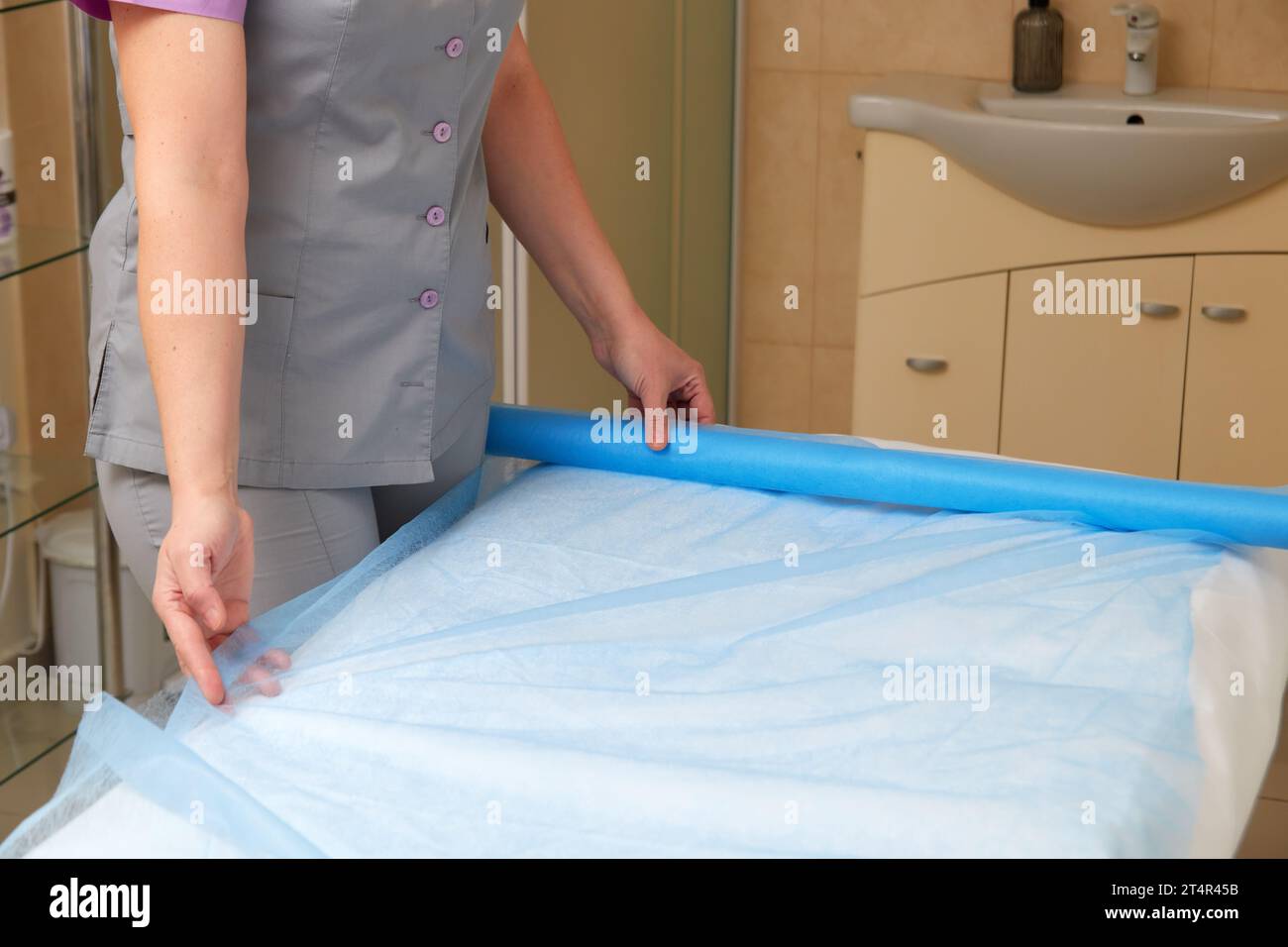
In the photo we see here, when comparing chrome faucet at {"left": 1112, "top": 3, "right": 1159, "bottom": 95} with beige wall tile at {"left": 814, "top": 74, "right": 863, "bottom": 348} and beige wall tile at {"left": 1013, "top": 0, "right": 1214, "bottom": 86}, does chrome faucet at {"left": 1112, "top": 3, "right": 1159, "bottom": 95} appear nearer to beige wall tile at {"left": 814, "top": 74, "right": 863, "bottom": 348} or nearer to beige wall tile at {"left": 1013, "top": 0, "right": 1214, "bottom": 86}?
beige wall tile at {"left": 1013, "top": 0, "right": 1214, "bottom": 86}

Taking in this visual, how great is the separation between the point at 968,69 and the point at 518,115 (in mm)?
1626

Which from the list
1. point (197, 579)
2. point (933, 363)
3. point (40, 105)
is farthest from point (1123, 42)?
point (197, 579)

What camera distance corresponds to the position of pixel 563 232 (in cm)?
141

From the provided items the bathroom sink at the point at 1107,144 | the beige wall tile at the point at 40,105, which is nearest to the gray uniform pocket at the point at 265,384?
→ the beige wall tile at the point at 40,105

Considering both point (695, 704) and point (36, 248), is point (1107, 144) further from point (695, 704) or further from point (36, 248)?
point (695, 704)

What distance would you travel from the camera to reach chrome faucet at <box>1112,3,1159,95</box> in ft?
8.34

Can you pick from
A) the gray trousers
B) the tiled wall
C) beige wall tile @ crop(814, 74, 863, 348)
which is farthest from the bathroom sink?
the gray trousers

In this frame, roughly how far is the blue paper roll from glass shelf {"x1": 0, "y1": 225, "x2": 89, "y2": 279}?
735 millimetres

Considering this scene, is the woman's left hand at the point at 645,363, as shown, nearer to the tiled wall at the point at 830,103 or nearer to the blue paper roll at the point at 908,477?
the blue paper roll at the point at 908,477

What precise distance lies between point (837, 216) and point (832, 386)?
1.12 ft

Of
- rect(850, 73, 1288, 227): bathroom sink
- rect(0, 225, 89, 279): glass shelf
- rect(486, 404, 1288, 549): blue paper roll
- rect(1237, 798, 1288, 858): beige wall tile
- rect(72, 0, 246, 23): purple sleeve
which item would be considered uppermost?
rect(850, 73, 1288, 227): bathroom sink

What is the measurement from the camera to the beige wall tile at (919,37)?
2.76m

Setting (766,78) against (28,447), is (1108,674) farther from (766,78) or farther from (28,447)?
(766,78)
